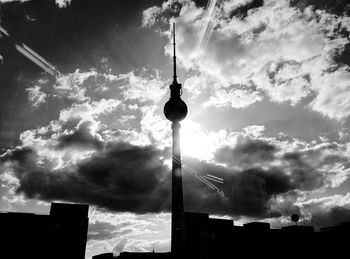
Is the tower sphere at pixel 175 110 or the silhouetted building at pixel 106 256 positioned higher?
the tower sphere at pixel 175 110

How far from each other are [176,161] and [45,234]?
33.2 meters

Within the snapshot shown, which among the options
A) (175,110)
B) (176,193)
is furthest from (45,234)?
(175,110)

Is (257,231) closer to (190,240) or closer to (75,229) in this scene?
(190,240)

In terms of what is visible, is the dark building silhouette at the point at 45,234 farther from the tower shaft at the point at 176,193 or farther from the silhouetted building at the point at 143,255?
the tower shaft at the point at 176,193

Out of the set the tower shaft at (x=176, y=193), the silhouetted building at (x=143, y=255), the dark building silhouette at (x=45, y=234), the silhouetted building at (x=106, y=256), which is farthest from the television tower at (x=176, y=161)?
the dark building silhouette at (x=45, y=234)

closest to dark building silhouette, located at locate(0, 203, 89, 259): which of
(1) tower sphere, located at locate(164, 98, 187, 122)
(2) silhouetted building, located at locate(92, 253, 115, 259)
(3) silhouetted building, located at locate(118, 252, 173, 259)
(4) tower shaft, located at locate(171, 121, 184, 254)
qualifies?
(2) silhouetted building, located at locate(92, 253, 115, 259)

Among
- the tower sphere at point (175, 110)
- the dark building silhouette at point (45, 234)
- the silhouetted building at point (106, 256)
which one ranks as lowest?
the silhouetted building at point (106, 256)

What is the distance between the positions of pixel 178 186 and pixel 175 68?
29.1m

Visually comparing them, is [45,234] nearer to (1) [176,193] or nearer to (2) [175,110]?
(1) [176,193]

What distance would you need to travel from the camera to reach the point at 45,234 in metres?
38.7

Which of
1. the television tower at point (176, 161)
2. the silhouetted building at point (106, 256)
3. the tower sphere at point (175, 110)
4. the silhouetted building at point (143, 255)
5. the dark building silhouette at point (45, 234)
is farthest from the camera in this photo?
the tower sphere at point (175, 110)

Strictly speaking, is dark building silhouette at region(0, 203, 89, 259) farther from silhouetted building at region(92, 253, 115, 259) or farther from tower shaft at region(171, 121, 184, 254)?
tower shaft at region(171, 121, 184, 254)

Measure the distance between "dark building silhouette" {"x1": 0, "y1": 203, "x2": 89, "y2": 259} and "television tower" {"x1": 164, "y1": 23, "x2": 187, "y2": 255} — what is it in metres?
19.9

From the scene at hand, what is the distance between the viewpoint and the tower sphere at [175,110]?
7144 cm
